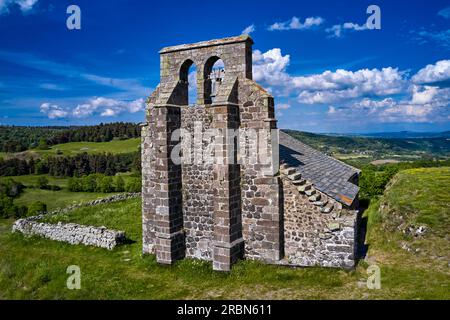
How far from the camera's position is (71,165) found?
54.3 metres

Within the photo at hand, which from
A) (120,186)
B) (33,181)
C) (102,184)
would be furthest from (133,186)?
(33,181)

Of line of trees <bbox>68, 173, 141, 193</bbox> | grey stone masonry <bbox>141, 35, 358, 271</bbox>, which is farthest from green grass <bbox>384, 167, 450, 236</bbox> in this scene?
line of trees <bbox>68, 173, 141, 193</bbox>

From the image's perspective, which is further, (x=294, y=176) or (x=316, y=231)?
(x=294, y=176)

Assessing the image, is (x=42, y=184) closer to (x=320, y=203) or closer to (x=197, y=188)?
(x=197, y=188)

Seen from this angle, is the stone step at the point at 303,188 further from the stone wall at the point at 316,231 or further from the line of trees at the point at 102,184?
the line of trees at the point at 102,184

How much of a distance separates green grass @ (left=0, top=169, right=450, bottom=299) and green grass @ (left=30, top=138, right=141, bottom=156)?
167ft

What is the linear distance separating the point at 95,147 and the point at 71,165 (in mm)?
15097

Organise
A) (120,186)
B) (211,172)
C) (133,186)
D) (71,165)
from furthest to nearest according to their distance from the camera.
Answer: (71,165)
(120,186)
(133,186)
(211,172)

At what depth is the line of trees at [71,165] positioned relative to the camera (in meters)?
53.5

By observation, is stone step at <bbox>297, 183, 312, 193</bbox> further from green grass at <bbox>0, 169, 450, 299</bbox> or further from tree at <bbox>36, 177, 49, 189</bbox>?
tree at <bbox>36, 177, 49, 189</bbox>

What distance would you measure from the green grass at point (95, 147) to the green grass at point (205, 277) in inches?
2002

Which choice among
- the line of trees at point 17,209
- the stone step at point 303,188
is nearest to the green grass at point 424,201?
the stone step at point 303,188

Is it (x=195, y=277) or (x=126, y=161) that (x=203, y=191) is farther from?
(x=126, y=161)

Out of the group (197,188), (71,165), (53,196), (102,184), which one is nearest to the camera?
(197,188)
